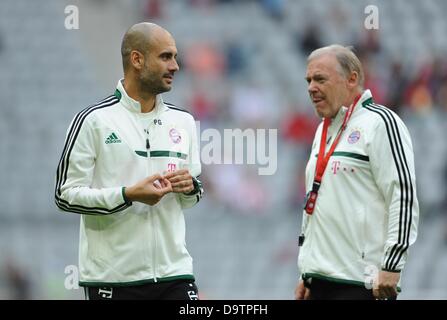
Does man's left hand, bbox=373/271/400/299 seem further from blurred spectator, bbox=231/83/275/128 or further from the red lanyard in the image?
blurred spectator, bbox=231/83/275/128

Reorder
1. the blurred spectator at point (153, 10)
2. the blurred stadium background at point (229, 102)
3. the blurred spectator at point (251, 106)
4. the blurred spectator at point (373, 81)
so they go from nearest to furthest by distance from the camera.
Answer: the blurred stadium background at point (229, 102), the blurred spectator at point (373, 81), the blurred spectator at point (251, 106), the blurred spectator at point (153, 10)

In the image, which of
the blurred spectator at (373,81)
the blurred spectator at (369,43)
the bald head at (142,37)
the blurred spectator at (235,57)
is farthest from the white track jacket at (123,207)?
the blurred spectator at (235,57)

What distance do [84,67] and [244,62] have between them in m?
2.25

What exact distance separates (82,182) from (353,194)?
1.35 meters

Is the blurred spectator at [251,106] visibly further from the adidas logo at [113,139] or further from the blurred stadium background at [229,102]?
the adidas logo at [113,139]

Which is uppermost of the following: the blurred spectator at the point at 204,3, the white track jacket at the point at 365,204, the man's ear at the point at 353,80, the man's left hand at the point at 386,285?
the blurred spectator at the point at 204,3

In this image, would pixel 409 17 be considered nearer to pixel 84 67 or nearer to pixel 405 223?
pixel 84 67

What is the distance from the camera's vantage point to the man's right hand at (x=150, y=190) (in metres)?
5.73

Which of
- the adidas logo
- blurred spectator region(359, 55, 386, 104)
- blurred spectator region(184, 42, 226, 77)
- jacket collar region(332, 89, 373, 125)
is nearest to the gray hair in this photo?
jacket collar region(332, 89, 373, 125)

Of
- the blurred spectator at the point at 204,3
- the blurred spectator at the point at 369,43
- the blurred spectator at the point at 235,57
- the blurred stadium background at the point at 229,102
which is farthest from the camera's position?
the blurred spectator at the point at 204,3

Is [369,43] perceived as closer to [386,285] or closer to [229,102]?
[229,102]

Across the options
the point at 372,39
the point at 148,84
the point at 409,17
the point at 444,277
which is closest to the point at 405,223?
the point at 148,84

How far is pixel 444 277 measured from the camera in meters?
12.8

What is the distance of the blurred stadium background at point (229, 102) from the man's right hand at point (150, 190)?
19.0 ft
